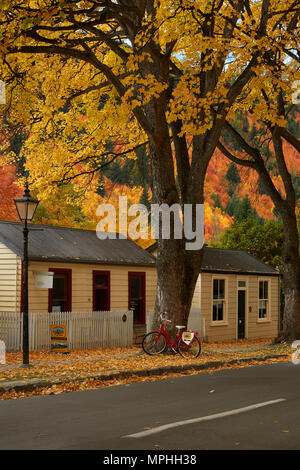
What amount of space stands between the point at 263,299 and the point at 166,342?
661 inches

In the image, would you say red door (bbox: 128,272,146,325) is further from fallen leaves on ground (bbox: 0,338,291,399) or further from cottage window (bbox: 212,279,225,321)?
fallen leaves on ground (bbox: 0,338,291,399)

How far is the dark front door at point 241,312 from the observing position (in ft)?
107

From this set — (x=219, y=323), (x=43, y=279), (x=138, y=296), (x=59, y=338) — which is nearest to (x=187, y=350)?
(x=59, y=338)

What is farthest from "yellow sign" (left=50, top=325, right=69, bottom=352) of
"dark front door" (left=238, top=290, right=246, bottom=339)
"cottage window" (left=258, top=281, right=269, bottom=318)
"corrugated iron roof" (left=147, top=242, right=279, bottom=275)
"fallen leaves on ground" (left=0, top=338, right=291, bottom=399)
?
"cottage window" (left=258, top=281, right=269, bottom=318)

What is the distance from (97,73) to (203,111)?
5588mm

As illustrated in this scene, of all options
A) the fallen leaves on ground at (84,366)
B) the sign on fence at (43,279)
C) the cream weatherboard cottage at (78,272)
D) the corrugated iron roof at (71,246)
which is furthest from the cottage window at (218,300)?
the sign on fence at (43,279)

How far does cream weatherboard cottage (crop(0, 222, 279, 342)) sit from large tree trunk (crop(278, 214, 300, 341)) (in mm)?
4545

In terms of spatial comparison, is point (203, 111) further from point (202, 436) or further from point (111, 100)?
point (202, 436)

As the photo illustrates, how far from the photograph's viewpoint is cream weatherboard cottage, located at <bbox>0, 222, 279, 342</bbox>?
23.7m

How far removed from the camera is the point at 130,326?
2612cm

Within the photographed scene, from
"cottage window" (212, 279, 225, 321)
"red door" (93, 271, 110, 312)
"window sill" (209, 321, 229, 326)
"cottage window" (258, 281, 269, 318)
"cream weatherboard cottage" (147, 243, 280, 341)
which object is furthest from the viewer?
"cottage window" (258, 281, 269, 318)

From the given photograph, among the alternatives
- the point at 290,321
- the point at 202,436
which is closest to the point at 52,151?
the point at 290,321

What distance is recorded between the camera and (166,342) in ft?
61.8

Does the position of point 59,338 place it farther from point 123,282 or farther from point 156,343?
point 123,282
